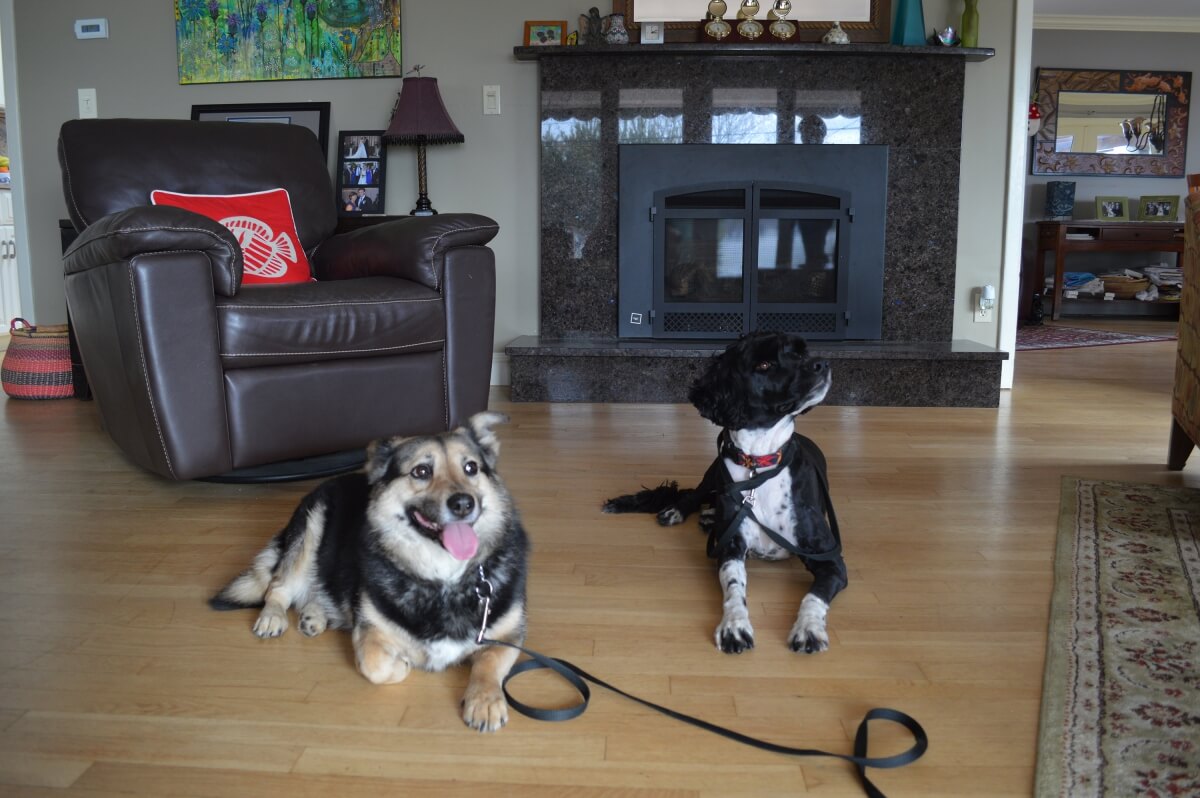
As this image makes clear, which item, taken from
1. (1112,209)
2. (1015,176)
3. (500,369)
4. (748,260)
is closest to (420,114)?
(500,369)

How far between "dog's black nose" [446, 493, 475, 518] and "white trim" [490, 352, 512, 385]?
124 inches

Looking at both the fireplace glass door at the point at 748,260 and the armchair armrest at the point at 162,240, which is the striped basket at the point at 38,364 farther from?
the fireplace glass door at the point at 748,260

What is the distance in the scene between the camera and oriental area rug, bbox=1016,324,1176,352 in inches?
250

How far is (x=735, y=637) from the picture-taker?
5.53ft

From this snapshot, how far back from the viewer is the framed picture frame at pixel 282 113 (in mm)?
4484

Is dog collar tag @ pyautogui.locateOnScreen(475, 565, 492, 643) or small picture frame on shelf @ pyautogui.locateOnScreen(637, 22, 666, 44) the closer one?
dog collar tag @ pyautogui.locateOnScreen(475, 565, 492, 643)

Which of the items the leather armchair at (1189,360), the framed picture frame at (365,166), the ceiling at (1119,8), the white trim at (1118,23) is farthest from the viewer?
the white trim at (1118,23)

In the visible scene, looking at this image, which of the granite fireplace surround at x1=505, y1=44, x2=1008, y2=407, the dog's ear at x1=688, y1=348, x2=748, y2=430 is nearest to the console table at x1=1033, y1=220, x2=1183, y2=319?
the granite fireplace surround at x1=505, y1=44, x2=1008, y2=407

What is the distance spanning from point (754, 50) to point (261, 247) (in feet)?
7.49

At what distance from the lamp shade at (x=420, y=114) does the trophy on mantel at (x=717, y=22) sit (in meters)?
1.20

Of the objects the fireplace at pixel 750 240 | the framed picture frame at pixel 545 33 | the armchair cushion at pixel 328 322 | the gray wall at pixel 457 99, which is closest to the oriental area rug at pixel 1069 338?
the gray wall at pixel 457 99

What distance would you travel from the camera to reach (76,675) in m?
1.58

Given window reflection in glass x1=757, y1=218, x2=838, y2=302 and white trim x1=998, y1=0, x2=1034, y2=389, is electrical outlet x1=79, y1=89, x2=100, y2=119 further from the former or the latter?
white trim x1=998, y1=0, x2=1034, y2=389

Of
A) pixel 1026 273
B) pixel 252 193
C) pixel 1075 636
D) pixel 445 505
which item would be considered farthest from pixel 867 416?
pixel 1026 273
